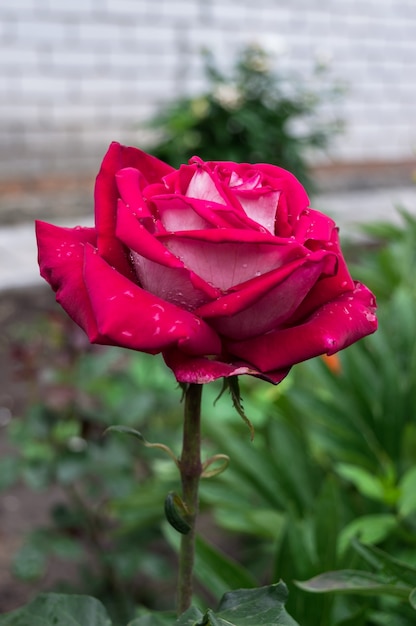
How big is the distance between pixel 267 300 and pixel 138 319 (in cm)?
8

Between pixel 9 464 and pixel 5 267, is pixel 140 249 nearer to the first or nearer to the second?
pixel 9 464

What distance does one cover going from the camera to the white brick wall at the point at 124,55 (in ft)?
16.3

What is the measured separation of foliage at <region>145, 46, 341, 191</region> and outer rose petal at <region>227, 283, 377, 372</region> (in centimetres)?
286

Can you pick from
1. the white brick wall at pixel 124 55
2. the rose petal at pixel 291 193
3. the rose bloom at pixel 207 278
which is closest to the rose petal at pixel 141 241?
the rose bloom at pixel 207 278

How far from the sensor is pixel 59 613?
607 millimetres

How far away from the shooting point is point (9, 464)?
1.54m

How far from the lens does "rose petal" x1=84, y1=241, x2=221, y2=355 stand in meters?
0.47

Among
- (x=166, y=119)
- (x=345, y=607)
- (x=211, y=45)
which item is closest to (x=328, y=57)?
(x=211, y=45)

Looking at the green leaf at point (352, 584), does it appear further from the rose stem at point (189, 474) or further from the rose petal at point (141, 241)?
the rose petal at point (141, 241)

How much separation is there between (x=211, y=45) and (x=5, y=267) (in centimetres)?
246

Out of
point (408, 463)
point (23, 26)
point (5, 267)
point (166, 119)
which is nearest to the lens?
point (408, 463)

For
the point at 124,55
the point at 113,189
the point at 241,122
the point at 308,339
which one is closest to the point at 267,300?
the point at 308,339

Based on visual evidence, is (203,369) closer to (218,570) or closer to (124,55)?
(218,570)

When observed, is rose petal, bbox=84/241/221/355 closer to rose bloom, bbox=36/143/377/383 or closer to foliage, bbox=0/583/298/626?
rose bloom, bbox=36/143/377/383
